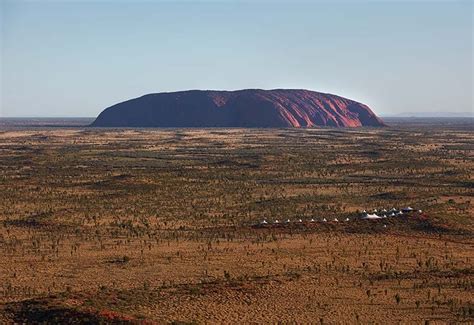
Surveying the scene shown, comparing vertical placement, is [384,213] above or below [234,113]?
below

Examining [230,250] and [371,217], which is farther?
[371,217]

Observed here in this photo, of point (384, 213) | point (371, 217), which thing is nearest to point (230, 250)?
point (371, 217)

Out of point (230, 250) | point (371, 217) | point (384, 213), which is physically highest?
point (371, 217)

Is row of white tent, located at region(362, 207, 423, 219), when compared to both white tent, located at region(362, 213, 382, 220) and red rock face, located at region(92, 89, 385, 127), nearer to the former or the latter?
white tent, located at region(362, 213, 382, 220)

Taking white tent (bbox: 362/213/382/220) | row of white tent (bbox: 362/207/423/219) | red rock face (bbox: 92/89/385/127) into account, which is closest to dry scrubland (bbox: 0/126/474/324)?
white tent (bbox: 362/213/382/220)

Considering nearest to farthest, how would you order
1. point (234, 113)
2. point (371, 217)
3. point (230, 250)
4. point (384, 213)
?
point (230, 250), point (371, 217), point (384, 213), point (234, 113)

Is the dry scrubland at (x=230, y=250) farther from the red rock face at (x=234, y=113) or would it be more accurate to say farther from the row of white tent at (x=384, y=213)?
the red rock face at (x=234, y=113)

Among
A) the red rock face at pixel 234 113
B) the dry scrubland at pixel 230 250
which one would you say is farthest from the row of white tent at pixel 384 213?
the red rock face at pixel 234 113

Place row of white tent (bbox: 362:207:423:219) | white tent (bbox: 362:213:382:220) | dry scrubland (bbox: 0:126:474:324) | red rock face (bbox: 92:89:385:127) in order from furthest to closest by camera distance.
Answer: red rock face (bbox: 92:89:385:127) < row of white tent (bbox: 362:207:423:219) < white tent (bbox: 362:213:382:220) < dry scrubland (bbox: 0:126:474:324)

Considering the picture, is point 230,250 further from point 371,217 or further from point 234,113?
point 234,113
